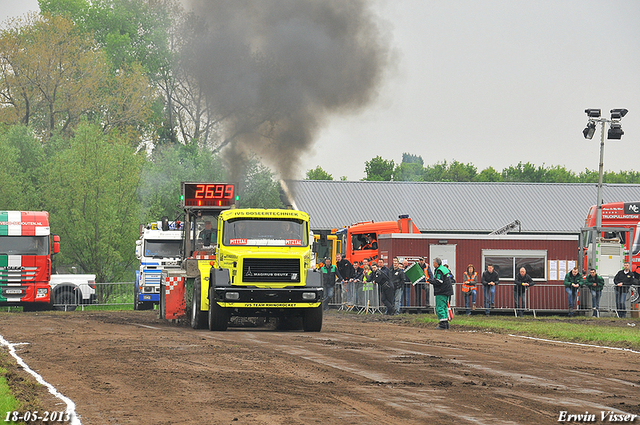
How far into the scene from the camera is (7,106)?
53.6 metres

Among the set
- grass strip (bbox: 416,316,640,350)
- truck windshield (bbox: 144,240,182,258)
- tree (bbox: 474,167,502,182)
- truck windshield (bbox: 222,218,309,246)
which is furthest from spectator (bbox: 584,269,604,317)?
tree (bbox: 474,167,502,182)

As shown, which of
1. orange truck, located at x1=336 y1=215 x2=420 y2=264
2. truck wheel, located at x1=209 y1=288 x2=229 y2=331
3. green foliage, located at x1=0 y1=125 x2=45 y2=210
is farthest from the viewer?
green foliage, located at x1=0 y1=125 x2=45 y2=210

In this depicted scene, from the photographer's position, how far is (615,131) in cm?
2923

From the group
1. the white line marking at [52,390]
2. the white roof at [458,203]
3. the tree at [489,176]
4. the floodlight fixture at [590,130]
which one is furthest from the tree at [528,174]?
the white line marking at [52,390]

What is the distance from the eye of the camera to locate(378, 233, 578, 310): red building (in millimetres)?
31000

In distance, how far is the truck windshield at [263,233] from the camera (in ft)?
65.5

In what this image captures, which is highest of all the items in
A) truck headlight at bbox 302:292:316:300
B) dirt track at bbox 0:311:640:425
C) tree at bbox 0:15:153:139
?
tree at bbox 0:15:153:139

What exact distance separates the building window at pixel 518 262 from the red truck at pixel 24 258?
16.3 m

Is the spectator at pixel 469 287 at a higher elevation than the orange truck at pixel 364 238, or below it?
below

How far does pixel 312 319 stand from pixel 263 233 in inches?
89.9

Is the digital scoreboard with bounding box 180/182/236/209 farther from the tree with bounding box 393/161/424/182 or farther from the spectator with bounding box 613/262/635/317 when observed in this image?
the tree with bounding box 393/161/424/182

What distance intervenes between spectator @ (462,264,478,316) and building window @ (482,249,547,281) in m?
1.65

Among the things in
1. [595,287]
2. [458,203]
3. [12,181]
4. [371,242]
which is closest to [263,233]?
[595,287]

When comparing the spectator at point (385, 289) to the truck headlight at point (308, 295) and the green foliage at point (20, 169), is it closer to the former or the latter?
the truck headlight at point (308, 295)
